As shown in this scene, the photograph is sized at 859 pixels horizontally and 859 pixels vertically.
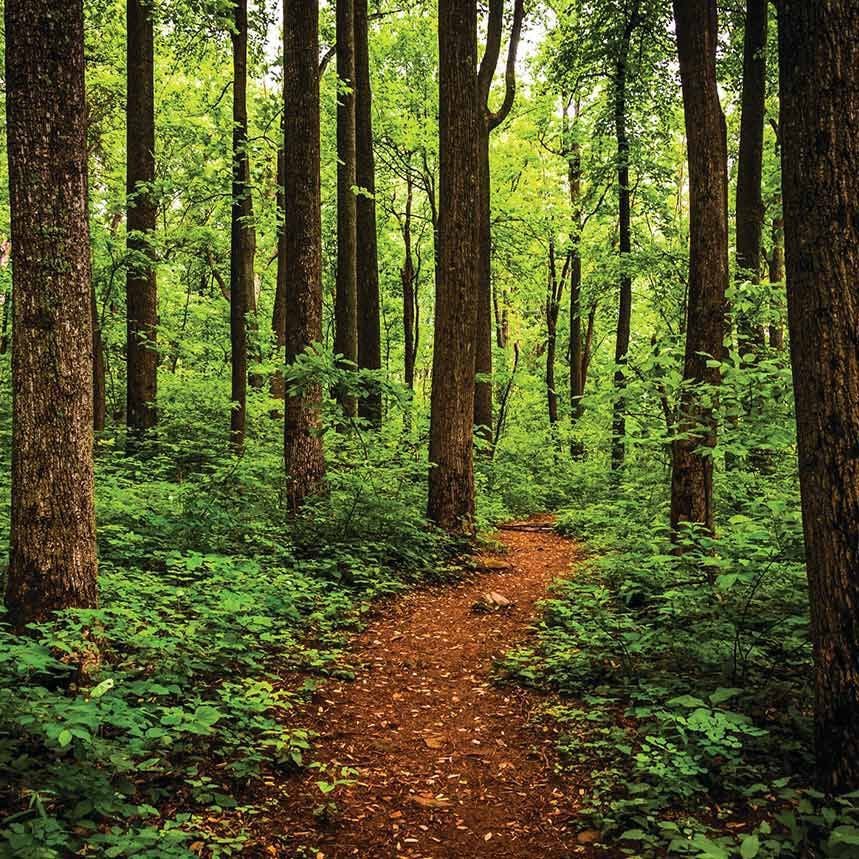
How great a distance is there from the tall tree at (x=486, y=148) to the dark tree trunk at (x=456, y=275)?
306 cm

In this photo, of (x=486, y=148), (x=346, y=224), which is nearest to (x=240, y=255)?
(x=346, y=224)

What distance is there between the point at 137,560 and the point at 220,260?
17.0 metres

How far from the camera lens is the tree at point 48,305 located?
401cm

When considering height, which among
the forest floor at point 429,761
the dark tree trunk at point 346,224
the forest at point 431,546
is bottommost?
the forest floor at point 429,761

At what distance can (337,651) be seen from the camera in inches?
226

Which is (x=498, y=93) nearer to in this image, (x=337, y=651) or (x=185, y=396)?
(x=185, y=396)

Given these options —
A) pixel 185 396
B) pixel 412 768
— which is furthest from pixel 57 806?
pixel 185 396

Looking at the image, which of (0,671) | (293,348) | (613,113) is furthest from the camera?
(613,113)

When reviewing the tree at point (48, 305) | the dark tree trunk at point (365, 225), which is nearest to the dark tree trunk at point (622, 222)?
the dark tree trunk at point (365, 225)

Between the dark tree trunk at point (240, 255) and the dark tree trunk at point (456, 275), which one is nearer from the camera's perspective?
the dark tree trunk at point (456, 275)

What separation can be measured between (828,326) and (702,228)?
4449 mm

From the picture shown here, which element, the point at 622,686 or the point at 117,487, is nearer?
the point at 622,686

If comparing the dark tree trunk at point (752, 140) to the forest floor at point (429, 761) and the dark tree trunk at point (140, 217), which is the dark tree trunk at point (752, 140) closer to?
the forest floor at point (429, 761)

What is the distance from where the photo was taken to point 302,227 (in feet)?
29.0
